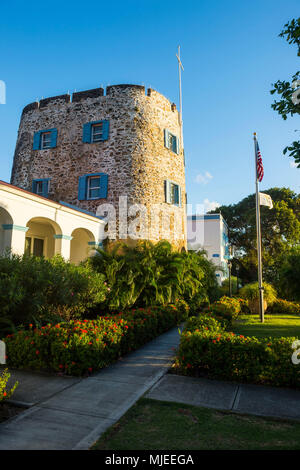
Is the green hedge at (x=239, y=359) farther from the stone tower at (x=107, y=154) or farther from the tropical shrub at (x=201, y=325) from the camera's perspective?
the stone tower at (x=107, y=154)

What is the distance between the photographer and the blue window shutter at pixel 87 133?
16562 mm

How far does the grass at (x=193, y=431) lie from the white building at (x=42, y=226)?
20.8ft

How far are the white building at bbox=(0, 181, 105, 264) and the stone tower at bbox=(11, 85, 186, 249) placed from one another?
69.3 inches

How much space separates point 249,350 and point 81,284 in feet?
15.4

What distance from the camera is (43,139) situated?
57.9 ft

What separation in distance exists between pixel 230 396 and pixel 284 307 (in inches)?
600

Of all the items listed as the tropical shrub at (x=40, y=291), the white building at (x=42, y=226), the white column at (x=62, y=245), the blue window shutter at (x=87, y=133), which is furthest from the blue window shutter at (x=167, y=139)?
the tropical shrub at (x=40, y=291)

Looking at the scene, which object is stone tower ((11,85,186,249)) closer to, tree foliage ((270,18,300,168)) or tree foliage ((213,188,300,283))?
tree foliage ((270,18,300,168))

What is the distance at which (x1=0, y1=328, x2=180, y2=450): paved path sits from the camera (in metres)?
3.18

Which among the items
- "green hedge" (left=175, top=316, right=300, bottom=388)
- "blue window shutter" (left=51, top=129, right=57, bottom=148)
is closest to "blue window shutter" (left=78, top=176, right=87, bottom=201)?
"blue window shutter" (left=51, top=129, right=57, bottom=148)
